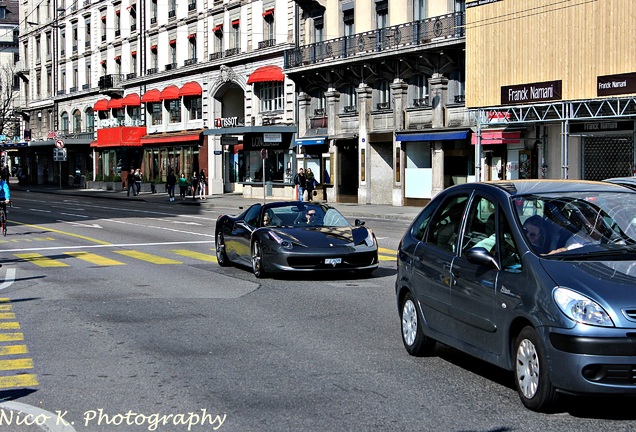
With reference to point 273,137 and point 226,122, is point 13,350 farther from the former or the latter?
point 226,122

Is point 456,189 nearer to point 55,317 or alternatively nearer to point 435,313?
point 435,313

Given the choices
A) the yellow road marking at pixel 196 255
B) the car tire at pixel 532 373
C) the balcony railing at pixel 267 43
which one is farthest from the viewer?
the balcony railing at pixel 267 43

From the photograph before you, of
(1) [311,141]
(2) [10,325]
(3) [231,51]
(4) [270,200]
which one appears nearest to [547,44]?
(1) [311,141]

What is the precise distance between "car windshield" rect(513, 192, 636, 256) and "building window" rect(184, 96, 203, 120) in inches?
2202

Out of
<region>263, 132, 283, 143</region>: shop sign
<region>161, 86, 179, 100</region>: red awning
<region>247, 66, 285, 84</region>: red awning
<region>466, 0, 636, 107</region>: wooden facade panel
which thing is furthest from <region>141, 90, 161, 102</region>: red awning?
<region>466, 0, 636, 107</region>: wooden facade panel

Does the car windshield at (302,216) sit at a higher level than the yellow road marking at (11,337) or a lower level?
higher

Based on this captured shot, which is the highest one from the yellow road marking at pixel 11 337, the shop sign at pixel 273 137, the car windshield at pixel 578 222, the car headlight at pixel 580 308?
the shop sign at pixel 273 137

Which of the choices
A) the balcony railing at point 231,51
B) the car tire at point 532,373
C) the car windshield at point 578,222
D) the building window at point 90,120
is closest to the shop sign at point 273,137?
the balcony railing at point 231,51

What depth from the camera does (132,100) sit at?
2783 inches

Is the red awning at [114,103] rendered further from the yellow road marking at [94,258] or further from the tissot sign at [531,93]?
the yellow road marking at [94,258]

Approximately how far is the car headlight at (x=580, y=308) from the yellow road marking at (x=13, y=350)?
545 centimetres

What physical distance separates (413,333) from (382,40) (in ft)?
118

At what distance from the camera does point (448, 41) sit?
129 ft

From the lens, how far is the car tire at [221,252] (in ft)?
58.5
